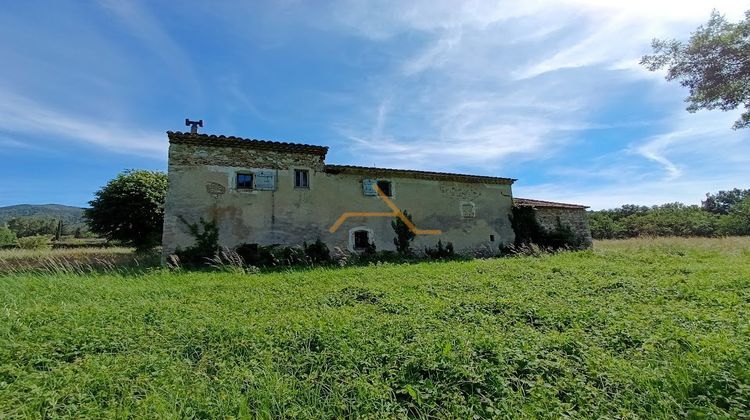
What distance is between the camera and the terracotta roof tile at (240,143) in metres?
11.1

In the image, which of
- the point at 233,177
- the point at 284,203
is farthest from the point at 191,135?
the point at 284,203

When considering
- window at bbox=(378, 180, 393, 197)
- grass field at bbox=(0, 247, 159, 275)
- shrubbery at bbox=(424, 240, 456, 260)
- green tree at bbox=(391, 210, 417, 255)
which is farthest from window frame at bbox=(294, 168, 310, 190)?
shrubbery at bbox=(424, 240, 456, 260)

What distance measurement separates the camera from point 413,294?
593cm

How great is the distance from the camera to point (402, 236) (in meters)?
14.1

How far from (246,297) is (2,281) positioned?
501 cm

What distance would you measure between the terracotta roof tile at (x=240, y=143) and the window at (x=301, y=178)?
2.65 feet

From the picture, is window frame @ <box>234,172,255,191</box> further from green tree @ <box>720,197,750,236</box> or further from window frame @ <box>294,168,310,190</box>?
green tree @ <box>720,197,750,236</box>

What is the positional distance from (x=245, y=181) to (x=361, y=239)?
205 inches

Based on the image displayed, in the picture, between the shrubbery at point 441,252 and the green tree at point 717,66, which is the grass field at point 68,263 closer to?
the shrubbery at point 441,252

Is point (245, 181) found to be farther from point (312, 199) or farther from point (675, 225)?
Answer: point (675, 225)

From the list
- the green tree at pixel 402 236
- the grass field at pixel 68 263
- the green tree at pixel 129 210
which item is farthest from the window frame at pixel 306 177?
the green tree at pixel 129 210

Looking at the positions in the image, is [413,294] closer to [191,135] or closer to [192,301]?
[192,301]

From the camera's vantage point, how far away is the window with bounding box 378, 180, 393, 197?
14.2m

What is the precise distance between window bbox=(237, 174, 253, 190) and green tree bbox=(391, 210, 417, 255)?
6.16 meters
